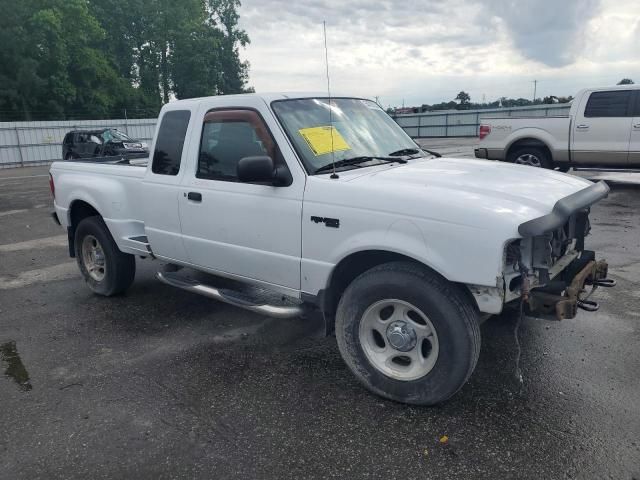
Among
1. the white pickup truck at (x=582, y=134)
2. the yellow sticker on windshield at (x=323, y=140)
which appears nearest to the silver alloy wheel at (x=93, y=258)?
the yellow sticker on windshield at (x=323, y=140)

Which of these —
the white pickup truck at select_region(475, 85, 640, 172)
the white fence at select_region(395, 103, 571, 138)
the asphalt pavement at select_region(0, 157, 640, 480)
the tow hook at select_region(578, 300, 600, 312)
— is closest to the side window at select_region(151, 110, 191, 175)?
the asphalt pavement at select_region(0, 157, 640, 480)

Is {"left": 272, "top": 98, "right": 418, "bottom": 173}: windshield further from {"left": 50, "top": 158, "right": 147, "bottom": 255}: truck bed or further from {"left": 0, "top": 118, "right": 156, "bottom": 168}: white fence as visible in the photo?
{"left": 0, "top": 118, "right": 156, "bottom": 168}: white fence

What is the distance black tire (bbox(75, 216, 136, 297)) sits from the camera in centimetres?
536

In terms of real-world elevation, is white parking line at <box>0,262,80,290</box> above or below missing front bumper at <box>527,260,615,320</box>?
below

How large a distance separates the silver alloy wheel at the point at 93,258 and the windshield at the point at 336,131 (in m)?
2.85

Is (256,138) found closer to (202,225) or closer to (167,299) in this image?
(202,225)

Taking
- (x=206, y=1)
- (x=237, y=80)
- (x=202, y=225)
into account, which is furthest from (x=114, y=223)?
(x=206, y=1)

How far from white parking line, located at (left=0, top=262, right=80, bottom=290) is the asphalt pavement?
95cm

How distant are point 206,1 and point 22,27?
32642 mm

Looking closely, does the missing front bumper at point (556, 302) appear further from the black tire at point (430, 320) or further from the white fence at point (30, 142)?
the white fence at point (30, 142)

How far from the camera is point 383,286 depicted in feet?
10.5

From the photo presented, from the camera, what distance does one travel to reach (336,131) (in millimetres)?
4000

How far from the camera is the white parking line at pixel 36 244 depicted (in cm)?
811

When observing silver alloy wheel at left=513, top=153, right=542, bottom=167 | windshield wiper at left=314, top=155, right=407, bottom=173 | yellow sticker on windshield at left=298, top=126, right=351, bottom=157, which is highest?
yellow sticker on windshield at left=298, top=126, right=351, bottom=157
